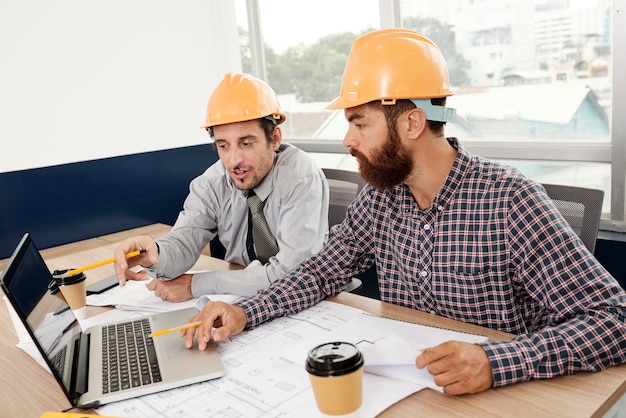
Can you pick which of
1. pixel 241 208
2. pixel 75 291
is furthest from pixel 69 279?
pixel 241 208

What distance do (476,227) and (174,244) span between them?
971mm

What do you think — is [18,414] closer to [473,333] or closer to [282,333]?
[282,333]

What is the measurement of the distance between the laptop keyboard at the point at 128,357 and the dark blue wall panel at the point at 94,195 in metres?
1.73

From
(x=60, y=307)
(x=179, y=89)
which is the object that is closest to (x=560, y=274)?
(x=60, y=307)

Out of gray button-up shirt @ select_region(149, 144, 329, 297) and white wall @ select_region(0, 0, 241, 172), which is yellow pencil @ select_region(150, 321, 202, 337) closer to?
gray button-up shirt @ select_region(149, 144, 329, 297)

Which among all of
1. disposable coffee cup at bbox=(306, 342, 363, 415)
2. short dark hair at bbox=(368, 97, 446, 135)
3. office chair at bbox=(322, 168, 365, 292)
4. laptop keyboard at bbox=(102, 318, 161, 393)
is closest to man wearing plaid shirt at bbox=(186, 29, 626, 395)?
short dark hair at bbox=(368, 97, 446, 135)

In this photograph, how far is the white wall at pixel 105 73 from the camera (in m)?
2.86

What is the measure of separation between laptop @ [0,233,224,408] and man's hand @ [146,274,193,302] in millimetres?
244

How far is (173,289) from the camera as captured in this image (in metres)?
1.64

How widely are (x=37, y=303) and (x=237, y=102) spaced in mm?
931

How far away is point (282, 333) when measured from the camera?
1.32 m

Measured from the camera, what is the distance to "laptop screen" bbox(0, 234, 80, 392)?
104 cm

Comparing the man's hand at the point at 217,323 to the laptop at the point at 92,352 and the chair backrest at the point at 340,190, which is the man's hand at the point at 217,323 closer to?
the laptop at the point at 92,352

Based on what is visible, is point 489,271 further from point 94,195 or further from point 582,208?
point 94,195
